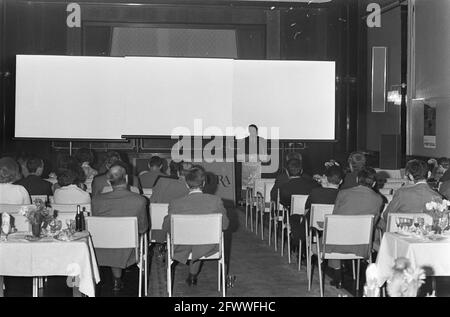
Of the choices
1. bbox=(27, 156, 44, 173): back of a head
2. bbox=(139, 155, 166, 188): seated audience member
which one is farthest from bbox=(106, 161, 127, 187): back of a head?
bbox=(139, 155, 166, 188): seated audience member

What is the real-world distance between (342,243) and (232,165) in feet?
20.3

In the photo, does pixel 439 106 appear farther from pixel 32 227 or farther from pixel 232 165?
pixel 32 227

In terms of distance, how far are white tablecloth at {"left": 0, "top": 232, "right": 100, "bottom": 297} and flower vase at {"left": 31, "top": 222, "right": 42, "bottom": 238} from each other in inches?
4.9

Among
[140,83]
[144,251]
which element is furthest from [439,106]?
[144,251]

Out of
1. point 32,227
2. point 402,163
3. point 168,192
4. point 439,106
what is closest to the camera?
point 32,227

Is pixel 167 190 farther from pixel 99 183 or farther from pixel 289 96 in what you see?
pixel 289 96

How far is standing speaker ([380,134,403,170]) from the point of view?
41.5 feet

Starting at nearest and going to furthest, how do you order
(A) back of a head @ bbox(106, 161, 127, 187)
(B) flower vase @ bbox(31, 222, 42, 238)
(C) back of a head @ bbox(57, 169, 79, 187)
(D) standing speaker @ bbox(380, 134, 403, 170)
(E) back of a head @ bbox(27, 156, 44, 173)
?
(B) flower vase @ bbox(31, 222, 42, 238) → (A) back of a head @ bbox(106, 161, 127, 187) → (C) back of a head @ bbox(57, 169, 79, 187) → (E) back of a head @ bbox(27, 156, 44, 173) → (D) standing speaker @ bbox(380, 134, 403, 170)

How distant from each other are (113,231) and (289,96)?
6914 millimetres

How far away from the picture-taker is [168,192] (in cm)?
730

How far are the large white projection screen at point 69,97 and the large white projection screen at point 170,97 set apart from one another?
0.05ft

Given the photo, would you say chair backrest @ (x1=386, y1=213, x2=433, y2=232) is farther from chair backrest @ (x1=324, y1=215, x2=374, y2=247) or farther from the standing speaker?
the standing speaker

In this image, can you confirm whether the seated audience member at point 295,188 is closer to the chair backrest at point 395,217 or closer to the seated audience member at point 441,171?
the seated audience member at point 441,171

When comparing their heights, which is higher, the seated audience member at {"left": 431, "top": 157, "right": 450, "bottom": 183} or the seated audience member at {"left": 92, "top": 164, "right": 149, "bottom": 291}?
the seated audience member at {"left": 431, "top": 157, "right": 450, "bottom": 183}
